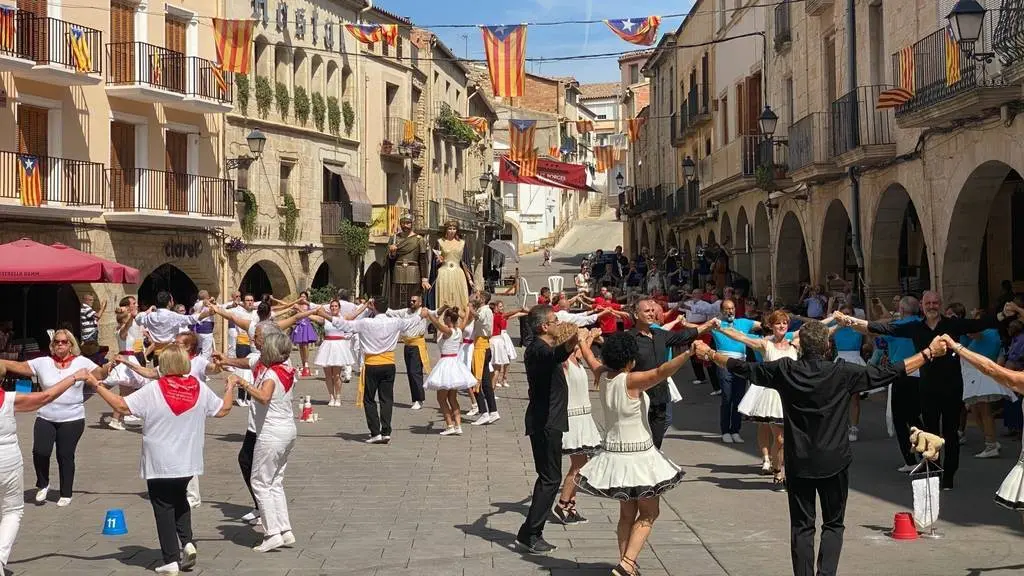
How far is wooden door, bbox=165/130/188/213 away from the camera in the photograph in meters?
27.9

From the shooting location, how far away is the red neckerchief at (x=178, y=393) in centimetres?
809

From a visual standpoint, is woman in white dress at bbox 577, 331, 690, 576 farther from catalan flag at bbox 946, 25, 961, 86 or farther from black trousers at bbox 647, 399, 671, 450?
catalan flag at bbox 946, 25, 961, 86

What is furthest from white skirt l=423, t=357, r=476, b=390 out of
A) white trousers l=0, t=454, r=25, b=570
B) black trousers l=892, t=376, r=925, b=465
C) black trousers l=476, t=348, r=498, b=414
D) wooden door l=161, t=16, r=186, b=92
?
wooden door l=161, t=16, r=186, b=92

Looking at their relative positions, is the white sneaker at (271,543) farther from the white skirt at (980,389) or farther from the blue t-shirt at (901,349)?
the white skirt at (980,389)

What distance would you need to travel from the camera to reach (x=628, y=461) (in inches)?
293

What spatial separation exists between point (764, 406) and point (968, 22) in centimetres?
587

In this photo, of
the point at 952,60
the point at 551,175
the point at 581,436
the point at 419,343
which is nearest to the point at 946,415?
the point at 581,436

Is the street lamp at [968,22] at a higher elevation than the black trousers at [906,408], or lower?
higher

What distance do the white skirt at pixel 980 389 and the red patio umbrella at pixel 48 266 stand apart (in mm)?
13962

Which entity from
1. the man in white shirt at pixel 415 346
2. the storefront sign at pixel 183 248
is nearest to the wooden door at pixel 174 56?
the storefront sign at pixel 183 248

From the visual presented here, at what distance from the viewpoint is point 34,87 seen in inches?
947

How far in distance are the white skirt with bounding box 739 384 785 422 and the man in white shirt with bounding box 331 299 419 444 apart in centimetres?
468

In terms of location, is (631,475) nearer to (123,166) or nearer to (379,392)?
(379,392)

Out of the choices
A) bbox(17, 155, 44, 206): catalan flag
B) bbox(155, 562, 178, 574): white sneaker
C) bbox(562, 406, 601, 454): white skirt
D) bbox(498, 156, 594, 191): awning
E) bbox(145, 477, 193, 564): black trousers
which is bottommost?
bbox(155, 562, 178, 574): white sneaker
